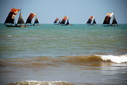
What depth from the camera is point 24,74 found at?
13.0 metres

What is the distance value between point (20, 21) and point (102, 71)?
239 ft

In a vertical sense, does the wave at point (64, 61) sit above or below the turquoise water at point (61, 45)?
above

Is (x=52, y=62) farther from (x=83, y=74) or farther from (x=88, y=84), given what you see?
(x=88, y=84)

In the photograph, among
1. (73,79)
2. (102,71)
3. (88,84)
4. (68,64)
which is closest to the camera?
(88,84)

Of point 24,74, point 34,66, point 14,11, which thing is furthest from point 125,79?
point 14,11

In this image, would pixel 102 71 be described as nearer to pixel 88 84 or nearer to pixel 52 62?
pixel 88 84

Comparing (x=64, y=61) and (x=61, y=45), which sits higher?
(x=64, y=61)

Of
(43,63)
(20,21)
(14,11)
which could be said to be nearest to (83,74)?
(43,63)

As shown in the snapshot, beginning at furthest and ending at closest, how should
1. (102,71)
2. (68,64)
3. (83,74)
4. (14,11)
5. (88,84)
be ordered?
1. (14,11)
2. (68,64)
3. (102,71)
4. (83,74)
5. (88,84)

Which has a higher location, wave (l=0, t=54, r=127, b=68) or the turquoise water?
wave (l=0, t=54, r=127, b=68)

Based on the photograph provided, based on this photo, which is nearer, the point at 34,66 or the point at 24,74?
the point at 24,74

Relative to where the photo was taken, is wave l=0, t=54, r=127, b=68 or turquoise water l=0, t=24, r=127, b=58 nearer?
wave l=0, t=54, r=127, b=68

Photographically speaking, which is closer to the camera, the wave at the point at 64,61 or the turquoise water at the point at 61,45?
the wave at the point at 64,61

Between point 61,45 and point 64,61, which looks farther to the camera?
point 61,45
